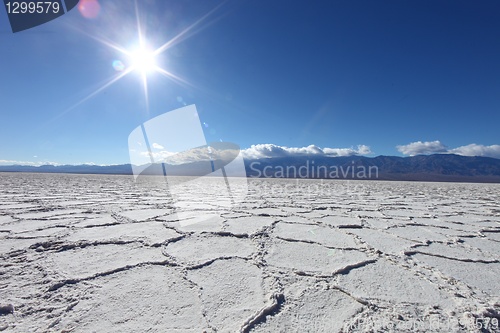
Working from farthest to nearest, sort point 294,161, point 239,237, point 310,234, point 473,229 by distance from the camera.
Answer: point 294,161, point 473,229, point 310,234, point 239,237

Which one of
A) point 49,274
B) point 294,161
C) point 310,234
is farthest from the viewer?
point 294,161

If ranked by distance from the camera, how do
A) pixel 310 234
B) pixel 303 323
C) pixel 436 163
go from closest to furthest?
pixel 303 323, pixel 310 234, pixel 436 163

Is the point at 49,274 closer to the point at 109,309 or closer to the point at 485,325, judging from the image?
the point at 109,309

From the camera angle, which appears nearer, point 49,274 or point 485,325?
point 485,325

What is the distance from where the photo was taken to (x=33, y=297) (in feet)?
2.49

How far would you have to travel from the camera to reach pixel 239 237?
149 centimetres

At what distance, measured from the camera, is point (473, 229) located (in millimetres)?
1837

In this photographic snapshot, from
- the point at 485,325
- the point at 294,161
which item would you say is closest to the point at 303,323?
the point at 485,325

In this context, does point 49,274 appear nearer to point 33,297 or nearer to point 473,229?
point 33,297

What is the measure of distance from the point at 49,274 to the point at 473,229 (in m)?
2.72

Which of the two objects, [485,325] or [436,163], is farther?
[436,163]

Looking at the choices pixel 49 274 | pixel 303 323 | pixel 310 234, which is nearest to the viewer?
pixel 303 323

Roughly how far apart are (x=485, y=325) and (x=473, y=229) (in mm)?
1590

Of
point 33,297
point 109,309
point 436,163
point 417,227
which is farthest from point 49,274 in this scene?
point 436,163
